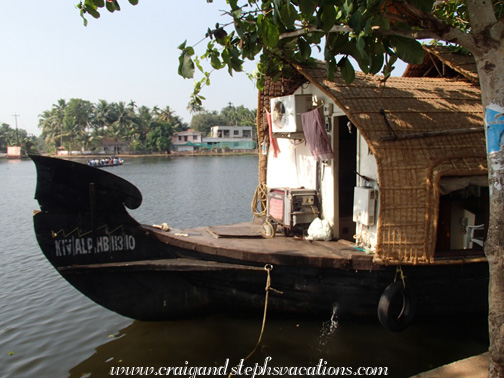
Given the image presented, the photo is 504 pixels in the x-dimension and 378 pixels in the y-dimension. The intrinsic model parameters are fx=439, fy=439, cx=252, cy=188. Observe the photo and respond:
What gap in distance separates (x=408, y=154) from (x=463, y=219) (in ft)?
3.76

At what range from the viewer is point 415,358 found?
15.5 feet

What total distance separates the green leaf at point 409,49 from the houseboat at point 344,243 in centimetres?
136

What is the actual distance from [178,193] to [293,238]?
1558 centimetres

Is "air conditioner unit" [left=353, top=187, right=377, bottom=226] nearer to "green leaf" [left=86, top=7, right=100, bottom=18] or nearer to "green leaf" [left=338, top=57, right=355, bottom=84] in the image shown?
"green leaf" [left=338, top=57, right=355, bottom=84]

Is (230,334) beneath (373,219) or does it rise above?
beneath

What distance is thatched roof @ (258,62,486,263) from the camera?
4.50m

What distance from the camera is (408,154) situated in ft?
15.0

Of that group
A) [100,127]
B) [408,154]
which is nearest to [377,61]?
[408,154]

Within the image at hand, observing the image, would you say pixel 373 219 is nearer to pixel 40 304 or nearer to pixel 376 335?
pixel 376 335

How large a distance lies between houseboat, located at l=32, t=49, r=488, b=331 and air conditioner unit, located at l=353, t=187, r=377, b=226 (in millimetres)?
12

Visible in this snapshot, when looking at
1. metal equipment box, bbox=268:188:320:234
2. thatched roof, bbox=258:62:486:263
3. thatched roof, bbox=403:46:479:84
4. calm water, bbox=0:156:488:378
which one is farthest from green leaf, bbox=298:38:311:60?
thatched roof, bbox=403:46:479:84

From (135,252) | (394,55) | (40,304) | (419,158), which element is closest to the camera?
(394,55)

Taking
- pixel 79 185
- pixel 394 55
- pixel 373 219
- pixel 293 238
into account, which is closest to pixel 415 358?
pixel 373 219

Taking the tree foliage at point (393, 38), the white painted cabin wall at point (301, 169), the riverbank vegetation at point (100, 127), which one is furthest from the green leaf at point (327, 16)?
the riverbank vegetation at point (100, 127)
